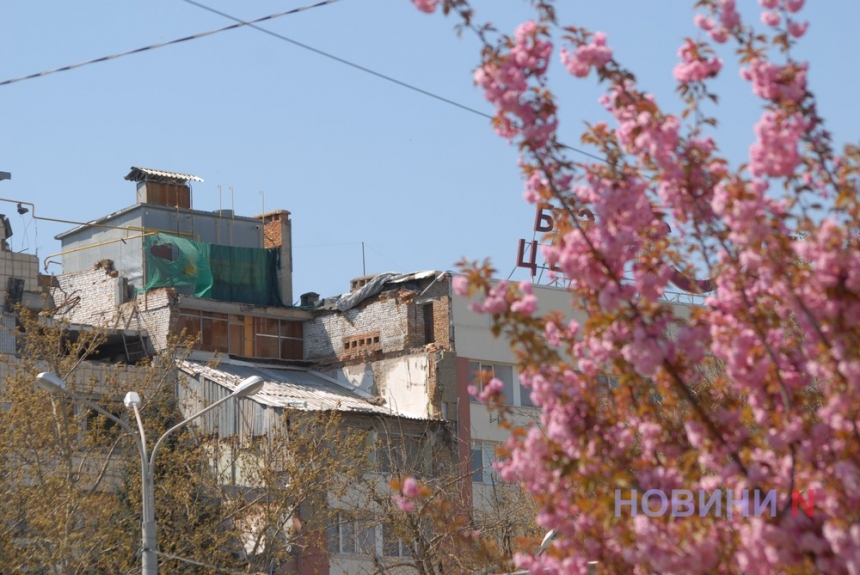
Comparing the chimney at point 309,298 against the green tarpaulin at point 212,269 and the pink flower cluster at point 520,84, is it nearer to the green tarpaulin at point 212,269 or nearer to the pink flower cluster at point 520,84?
the green tarpaulin at point 212,269

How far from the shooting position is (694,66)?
29.2 ft

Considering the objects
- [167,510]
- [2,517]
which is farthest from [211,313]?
[2,517]

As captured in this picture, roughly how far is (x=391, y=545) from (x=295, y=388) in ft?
22.7

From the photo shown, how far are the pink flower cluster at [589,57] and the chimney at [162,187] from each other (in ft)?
135

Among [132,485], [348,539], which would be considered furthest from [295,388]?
[132,485]

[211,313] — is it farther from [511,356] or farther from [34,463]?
[34,463]

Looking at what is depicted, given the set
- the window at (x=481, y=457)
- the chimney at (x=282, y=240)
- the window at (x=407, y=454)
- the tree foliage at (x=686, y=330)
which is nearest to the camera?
the tree foliage at (x=686, y=330)

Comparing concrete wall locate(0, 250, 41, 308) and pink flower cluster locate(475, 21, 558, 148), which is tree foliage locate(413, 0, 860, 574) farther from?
concrete wall locate(0, 250, 41, 308)

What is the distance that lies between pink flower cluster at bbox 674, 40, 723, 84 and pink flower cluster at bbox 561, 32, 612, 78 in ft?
1.46

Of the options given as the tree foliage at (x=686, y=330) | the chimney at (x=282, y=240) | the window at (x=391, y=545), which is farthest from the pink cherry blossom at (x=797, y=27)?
the chimney at (x=282, y=240)

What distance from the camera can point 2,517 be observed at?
26734 mm

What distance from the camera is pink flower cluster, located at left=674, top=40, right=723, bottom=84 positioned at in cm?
889

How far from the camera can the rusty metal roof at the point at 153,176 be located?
1955 inches

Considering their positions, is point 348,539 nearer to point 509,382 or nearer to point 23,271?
point 509,382
